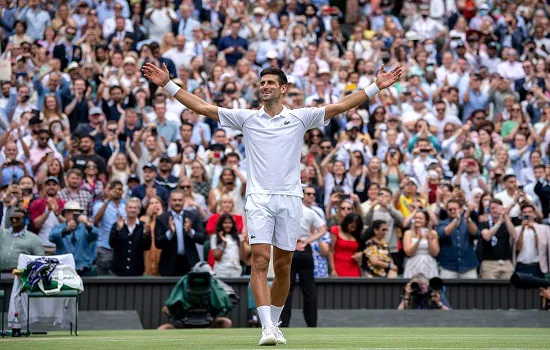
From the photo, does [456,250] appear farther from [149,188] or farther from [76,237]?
[76,237]

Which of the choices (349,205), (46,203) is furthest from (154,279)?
(349,205)

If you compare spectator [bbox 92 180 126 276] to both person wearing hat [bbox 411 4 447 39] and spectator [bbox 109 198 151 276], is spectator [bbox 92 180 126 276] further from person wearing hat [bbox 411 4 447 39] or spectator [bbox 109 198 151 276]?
person wearing hat [bbox 411 4 447 39]

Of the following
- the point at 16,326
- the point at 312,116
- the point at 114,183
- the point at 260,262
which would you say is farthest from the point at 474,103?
the point at 260,262

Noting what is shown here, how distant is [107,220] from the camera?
18297 mm

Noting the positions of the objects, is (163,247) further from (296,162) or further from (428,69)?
(428,69)

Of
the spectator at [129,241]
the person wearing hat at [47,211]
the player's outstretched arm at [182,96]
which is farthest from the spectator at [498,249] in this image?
the player's outstretched arm at [182,96]

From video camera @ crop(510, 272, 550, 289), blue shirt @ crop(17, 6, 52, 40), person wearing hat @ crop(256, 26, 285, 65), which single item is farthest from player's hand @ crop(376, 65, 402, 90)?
blue shirt @ crop(17, 6, 52, 40)

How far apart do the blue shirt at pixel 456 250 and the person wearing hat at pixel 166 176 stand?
4.41m

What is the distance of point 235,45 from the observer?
25359 mm

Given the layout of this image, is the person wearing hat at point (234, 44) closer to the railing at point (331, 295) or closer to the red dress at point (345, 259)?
the red dress at point (345, 259)

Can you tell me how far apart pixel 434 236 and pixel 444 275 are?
68 centimetres

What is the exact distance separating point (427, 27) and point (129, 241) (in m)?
12.7

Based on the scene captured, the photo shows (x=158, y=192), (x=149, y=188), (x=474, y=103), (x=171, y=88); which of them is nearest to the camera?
(x=171, y=88)

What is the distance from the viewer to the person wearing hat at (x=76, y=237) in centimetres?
1706
